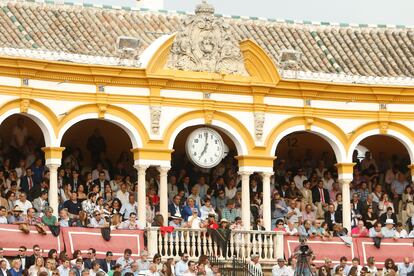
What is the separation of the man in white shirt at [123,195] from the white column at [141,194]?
42 centimetres

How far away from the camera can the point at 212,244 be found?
56938mm

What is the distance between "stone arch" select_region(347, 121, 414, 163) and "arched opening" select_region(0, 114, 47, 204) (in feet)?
30.6

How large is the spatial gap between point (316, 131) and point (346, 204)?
238 centimetres

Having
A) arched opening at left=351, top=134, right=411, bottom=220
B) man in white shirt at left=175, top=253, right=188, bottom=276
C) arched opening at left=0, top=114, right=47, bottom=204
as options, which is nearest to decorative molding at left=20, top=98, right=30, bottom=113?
arched opening at left=0, top=114, right=47, bottom=204

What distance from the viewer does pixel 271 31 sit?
62.8 metres

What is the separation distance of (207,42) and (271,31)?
4.23 meters

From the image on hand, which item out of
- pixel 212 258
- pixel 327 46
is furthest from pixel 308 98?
pixel 212 258

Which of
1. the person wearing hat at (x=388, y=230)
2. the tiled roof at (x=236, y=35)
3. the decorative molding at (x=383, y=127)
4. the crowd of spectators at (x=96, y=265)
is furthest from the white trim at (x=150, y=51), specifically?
the person wearing hat at (x=388, y=230)

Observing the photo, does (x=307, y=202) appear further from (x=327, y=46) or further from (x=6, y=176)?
(x=6, y=176)

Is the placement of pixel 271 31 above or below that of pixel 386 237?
above

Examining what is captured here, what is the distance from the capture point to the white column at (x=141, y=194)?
5741cm

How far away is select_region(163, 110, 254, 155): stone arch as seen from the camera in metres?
58.8

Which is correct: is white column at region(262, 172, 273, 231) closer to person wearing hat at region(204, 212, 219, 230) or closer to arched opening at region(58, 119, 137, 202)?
person wearing hat at region(204, 212, 219, 230)

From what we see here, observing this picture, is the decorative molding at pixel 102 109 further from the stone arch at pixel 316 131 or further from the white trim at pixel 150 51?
the stone arch at pixel 316 131
